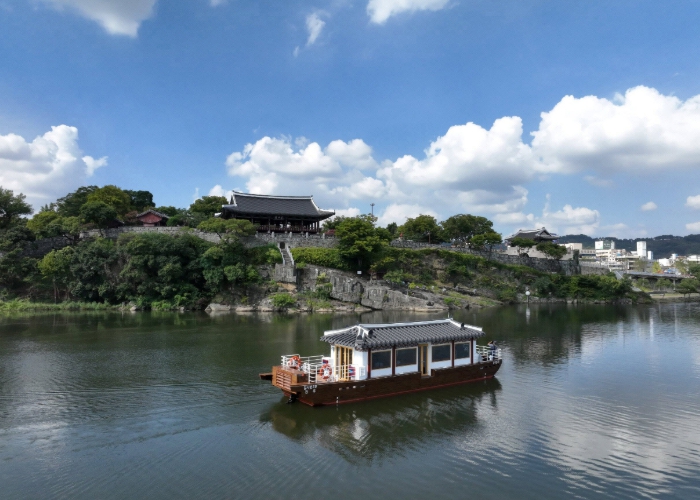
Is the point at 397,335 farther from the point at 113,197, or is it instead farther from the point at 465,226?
the point at 113,197

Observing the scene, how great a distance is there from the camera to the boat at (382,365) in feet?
62.2

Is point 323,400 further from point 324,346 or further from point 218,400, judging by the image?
point 324,346

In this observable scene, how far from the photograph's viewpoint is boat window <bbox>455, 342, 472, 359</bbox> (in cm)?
2261

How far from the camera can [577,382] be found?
2336 cm

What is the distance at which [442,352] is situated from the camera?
2209cm

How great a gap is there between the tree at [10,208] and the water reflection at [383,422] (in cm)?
6499

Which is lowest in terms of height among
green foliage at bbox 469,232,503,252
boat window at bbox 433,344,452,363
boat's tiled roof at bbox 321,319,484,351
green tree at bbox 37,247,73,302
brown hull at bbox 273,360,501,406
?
brown hull at bbox 273,360,501,406

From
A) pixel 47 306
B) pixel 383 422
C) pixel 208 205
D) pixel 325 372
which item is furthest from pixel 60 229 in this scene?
pixel 383 422

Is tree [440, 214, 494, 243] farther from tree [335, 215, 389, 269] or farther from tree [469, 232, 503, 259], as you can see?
tree [335, 215, 389, 269]

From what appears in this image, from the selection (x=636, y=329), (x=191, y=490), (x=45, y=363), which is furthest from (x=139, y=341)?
(x=636, y=329)

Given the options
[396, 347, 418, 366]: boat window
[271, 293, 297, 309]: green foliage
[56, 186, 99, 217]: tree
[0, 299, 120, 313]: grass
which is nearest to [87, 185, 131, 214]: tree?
[56, 186, 99, 217]: tree

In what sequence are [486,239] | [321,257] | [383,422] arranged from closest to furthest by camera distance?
[383,422]
[321,257]
[486,239]

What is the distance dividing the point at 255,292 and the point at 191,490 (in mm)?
46663

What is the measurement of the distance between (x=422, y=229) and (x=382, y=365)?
206 feet
